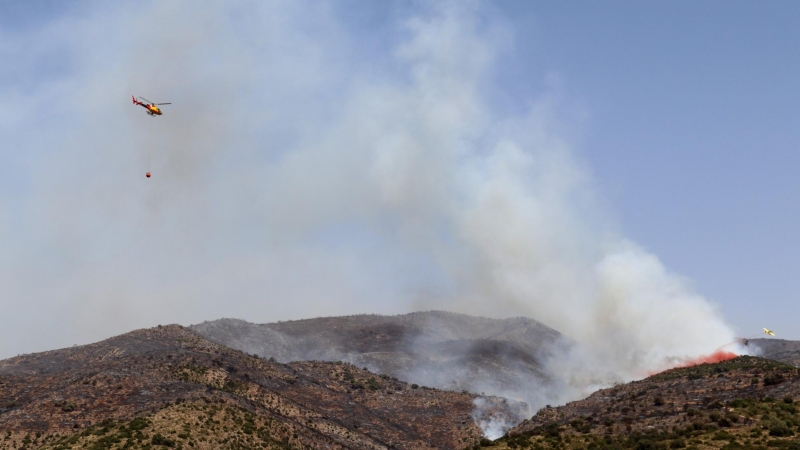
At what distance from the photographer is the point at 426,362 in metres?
165

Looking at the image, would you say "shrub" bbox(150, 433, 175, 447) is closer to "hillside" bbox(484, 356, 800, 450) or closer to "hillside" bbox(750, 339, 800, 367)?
"hillside" bbox(484, 356, 800, 450)

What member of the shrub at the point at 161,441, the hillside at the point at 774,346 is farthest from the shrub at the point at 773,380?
the hillside at the point at 774,346

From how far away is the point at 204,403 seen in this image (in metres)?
84.9

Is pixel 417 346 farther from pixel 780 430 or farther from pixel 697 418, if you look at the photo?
pixel 780 430

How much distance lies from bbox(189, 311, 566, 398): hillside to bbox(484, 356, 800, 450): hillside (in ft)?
235

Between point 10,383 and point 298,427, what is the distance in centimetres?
4317

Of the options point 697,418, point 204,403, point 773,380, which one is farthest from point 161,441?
point 773,380

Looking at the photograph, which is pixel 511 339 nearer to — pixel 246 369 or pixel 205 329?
pixel 205 329

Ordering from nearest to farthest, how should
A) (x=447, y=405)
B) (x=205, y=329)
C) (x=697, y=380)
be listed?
1. (x=697, y=380)
2. (x=447, y=405)
3. (x=205, y=329)

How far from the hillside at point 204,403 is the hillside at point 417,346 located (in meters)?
22.1

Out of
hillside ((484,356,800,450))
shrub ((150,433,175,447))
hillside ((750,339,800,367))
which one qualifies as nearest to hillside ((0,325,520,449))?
shrub ((150,433,175,447))

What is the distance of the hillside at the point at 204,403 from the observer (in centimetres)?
7788

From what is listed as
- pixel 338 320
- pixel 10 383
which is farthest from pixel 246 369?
pixel 338 320

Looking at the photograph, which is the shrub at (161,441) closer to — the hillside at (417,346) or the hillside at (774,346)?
the hillside at (417,346)
